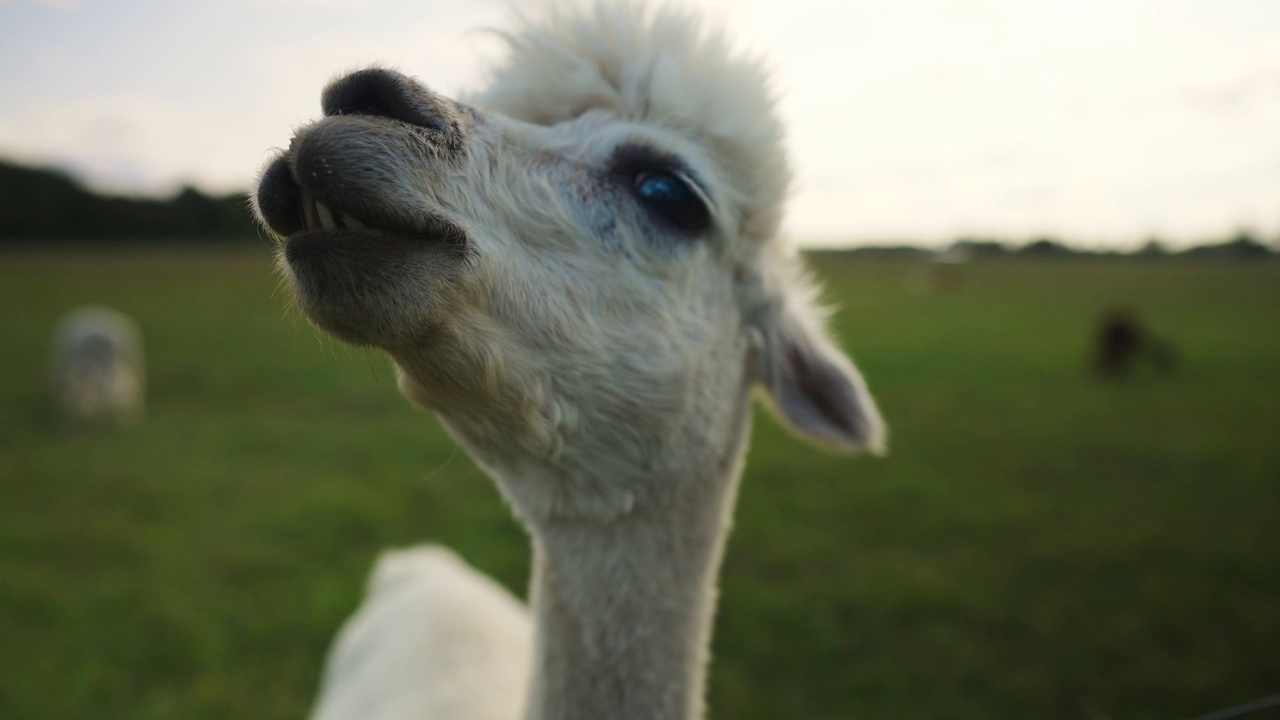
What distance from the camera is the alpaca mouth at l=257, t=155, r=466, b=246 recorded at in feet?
3.82

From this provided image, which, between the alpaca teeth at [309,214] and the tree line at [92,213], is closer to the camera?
the alpaca teeth at [309,214]

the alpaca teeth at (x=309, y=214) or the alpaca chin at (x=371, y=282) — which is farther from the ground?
the alpaca teeth at (x=309, y=214)

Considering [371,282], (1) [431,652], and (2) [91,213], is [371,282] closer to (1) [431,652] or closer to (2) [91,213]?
(1) [431,652]

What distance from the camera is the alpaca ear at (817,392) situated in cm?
205

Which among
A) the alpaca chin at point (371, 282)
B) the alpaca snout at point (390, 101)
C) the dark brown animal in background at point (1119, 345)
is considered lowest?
the alpaca chin at point (371, 282)

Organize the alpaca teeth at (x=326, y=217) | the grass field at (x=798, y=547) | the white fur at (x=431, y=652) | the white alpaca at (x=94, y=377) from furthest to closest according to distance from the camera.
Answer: the white alpaca at (x=94, y=377) → the grass field at (x=798, y=547) → the white fur at (x=431, y=652) → the alpaca teeth at (x=326, y=217)

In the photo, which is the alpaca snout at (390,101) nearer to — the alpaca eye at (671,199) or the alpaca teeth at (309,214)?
the alpaca teeth at (309,214)

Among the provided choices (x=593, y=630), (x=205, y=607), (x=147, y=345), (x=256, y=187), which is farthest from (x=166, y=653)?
(x=147, y=345)

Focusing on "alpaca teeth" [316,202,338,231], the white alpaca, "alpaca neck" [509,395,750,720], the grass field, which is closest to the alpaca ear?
"alpaca neck" [509,395,750,720]

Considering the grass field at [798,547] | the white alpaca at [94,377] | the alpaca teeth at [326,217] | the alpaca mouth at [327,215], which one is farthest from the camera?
the white alpaca at [94,377]

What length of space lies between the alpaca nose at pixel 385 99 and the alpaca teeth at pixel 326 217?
0.15 meters

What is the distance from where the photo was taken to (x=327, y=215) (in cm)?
128

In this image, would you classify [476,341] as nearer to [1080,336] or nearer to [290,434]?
[290,434]

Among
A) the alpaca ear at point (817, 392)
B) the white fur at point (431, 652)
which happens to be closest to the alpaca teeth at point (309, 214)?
the alpaca ear at point (817, 392)
